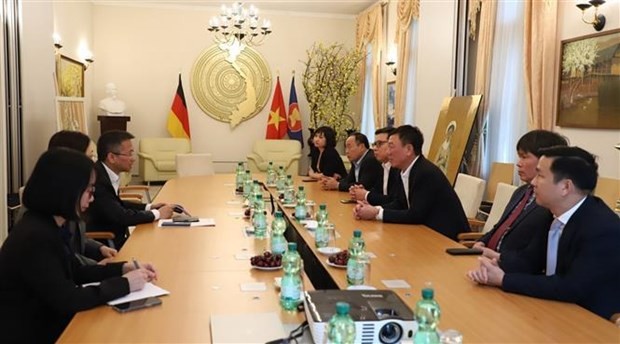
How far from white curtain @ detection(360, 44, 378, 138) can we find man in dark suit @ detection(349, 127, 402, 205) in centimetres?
489

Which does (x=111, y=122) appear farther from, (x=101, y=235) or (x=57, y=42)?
(x=101, y=235)

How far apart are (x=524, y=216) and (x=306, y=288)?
1272mm

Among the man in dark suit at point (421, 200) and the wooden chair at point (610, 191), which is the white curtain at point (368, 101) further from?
the man in dark suit at point (421, 200)

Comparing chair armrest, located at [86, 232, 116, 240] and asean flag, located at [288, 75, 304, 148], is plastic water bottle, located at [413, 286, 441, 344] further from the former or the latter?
asean flag, located at [288, 75, 304, 148]

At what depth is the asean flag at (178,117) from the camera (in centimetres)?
1042

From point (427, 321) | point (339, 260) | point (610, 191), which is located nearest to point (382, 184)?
point (610, 191)

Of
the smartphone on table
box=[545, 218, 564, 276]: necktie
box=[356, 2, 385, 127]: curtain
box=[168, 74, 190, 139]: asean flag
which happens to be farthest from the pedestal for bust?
box=[545, 218, 564, 276]: necktie

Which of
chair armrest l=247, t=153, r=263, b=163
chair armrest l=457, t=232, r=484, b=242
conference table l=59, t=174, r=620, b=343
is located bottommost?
chair armrest l=457, t=232, r=484, b=242

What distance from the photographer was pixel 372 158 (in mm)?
5285

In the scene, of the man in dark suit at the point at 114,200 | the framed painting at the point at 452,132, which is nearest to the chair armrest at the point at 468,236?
the man in dark suit at the point at 114,200

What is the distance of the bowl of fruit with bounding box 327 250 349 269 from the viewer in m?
2.44

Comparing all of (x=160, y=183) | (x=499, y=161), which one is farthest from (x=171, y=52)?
(x=499, y=161)

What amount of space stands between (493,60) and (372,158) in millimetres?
1897

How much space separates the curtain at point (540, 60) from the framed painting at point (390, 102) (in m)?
3.67
